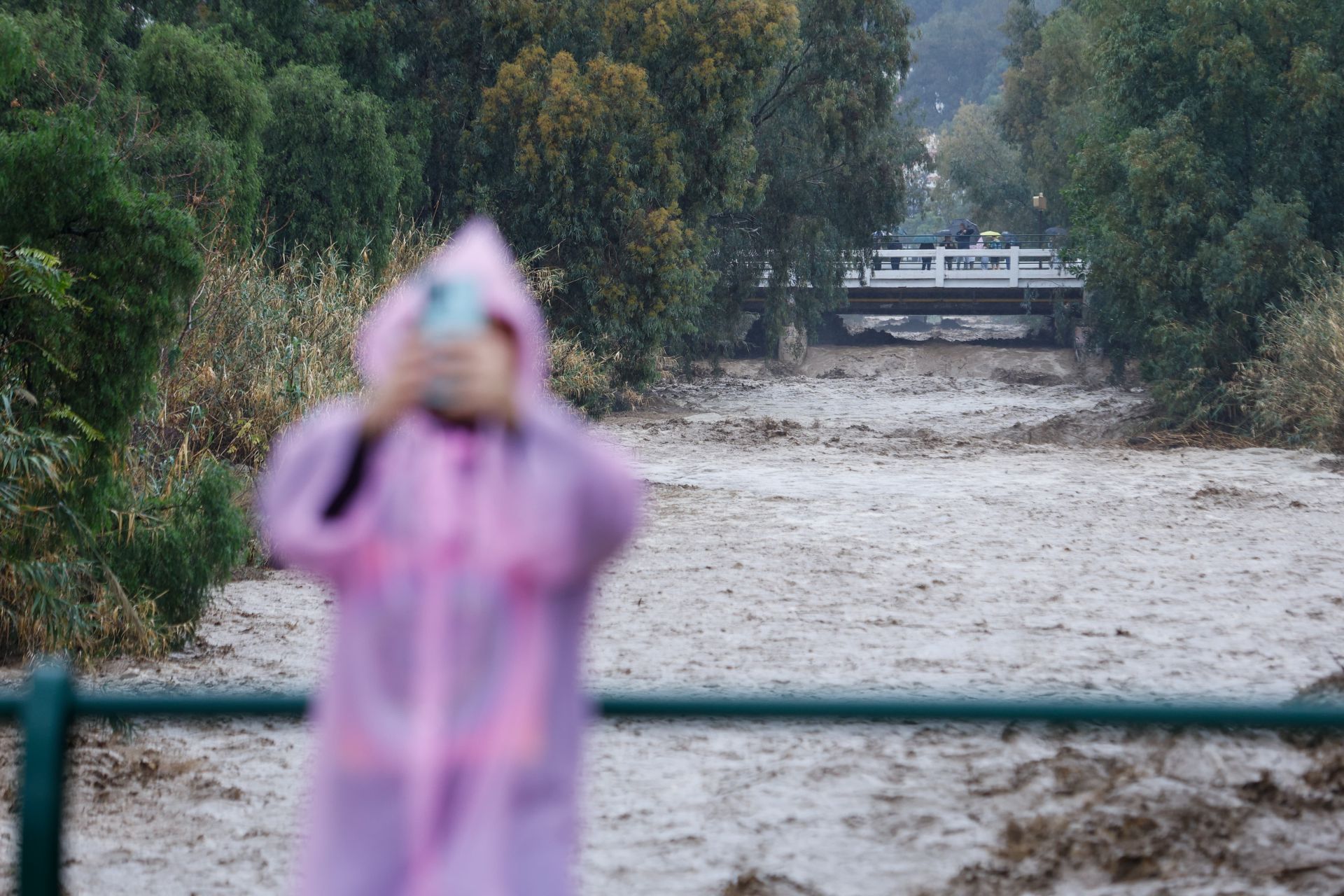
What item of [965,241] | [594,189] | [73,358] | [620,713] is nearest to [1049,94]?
[965,241]

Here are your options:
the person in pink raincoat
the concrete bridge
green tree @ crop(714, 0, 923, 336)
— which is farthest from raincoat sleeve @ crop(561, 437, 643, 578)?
the concrete bridge

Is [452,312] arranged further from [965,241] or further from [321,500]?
[965,241]

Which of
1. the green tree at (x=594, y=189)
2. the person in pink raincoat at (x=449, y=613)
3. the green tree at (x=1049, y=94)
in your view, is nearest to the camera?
the person in pink raincoat at (x=449, y=613)

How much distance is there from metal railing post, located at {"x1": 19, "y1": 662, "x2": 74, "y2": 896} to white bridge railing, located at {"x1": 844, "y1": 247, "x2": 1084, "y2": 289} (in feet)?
123

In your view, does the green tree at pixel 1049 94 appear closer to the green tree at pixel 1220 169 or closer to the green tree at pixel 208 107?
the green tree at pixel 1220 169

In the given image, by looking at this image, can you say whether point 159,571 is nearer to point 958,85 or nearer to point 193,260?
point 193,260

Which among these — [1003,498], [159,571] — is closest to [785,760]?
[159,571]

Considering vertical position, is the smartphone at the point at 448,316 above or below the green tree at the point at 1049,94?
below

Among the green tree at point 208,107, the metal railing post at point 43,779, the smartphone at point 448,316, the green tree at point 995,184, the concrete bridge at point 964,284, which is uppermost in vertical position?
the green tree at point 995,184

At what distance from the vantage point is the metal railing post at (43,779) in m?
1.47

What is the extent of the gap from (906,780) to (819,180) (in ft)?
82.0

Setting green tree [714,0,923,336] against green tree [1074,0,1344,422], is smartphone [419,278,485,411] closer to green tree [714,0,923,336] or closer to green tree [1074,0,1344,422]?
green tree [1074,0,1344,422]

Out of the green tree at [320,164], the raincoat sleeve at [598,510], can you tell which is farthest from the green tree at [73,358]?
the green tree at [320,164]

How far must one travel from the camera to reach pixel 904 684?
8.08m
